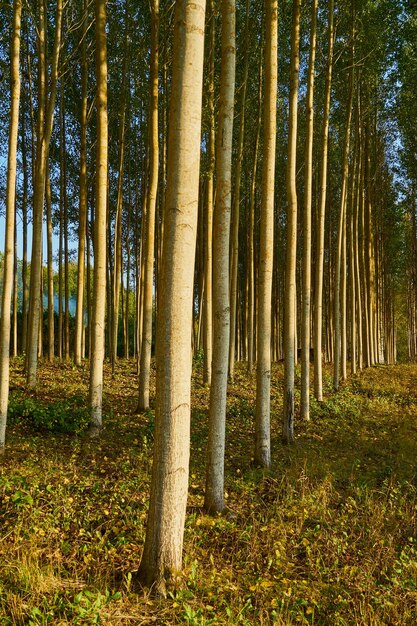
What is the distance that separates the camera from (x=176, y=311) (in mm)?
3508

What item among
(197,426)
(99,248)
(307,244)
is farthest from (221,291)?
(307,244)

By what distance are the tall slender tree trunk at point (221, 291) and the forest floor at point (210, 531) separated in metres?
0.43

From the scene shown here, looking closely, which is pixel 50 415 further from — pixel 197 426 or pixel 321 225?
pixel 321 225

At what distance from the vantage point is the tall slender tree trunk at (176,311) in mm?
3496

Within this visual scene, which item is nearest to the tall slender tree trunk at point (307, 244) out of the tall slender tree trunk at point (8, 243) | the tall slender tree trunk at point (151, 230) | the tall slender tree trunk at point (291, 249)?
the tall slender tree trunk at point (291, 249)

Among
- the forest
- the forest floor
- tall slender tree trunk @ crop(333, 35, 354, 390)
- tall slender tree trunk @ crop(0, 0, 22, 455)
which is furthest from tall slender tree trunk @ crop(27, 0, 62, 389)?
tall slender tree trunk @ crop(333, 35, 354, 390)

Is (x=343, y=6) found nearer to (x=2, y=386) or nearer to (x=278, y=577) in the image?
(x=2, y=386)

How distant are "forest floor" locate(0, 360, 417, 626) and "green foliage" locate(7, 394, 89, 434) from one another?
2 centimetres

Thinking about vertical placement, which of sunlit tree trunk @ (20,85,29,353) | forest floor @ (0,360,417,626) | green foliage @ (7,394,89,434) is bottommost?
forest floor @ (0,360,417,626)

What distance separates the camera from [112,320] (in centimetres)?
1266

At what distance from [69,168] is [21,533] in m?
15.3

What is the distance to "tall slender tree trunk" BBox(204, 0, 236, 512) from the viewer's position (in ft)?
16.5

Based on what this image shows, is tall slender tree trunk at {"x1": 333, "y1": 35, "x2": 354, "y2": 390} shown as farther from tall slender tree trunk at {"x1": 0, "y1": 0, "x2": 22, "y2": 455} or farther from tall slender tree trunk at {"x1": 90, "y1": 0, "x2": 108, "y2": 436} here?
tall slender tree trunk at {"x1": 0, "y1": 0, "x2": 22, "y2": 455}

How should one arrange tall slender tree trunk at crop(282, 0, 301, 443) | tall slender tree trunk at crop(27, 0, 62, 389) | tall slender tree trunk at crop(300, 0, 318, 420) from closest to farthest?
1. tall slender tree trunk at crop(282, 0, 301, 443)
2. tall slender tree trunk at crop(27, 0, 62, 389)
3. tall slender tree trunk at crop(300, 0, 318, 420)
